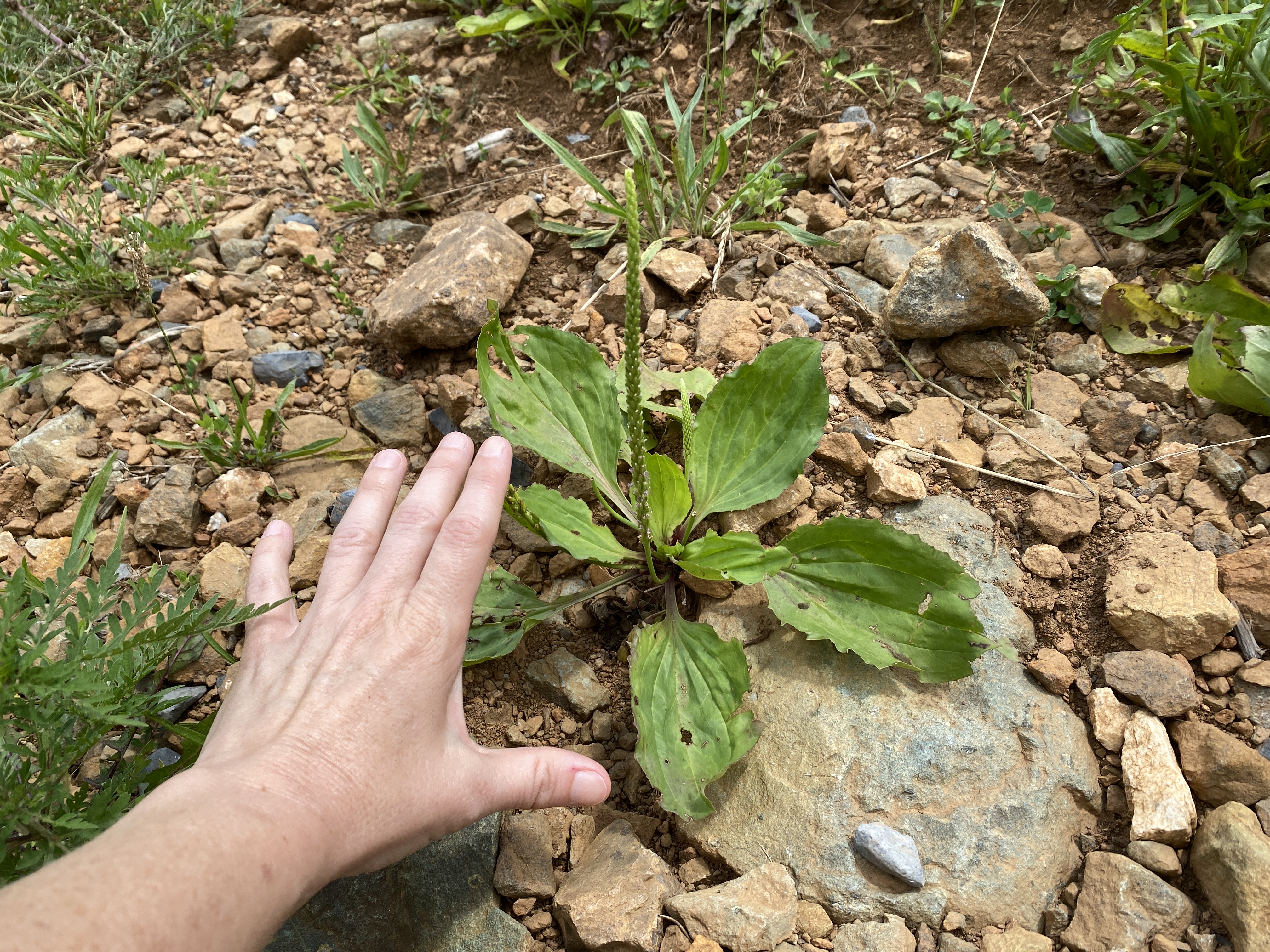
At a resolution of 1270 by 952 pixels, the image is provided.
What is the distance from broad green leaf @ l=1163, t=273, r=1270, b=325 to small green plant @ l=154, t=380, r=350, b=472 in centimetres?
300

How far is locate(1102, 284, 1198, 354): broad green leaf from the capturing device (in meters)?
2.62

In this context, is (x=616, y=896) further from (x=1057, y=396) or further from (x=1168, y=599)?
(x=1057, y=396)

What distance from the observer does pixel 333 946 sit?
1.91 metres

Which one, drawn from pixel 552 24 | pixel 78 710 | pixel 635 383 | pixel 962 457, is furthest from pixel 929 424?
pixel 552 24

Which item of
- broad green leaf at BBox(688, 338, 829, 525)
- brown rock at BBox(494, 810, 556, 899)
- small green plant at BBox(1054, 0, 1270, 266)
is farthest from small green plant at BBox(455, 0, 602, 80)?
brown rock at BBox(494, 810, 556, 899)

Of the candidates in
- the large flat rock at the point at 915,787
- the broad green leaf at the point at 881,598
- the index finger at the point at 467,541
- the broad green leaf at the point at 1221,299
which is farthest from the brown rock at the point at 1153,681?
the index finger at the point at 467,541

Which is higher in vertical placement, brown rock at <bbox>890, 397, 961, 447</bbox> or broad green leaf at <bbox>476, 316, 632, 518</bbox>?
broad green leaf at <bbox>476, 316, 632, 518</bbox>

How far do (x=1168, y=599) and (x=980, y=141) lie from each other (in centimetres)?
210

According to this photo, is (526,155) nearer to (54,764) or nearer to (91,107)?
(91,107)

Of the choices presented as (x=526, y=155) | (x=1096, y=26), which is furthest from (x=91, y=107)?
(x=1096, y=26)

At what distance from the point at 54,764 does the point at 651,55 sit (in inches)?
147

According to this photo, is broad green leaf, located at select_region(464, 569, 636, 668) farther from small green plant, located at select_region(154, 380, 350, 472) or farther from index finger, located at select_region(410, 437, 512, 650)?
small green plant, located at select_region(154, 380, 350, 472)

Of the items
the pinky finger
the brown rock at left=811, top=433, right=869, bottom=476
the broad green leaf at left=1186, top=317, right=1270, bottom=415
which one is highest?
A: the pinky finger

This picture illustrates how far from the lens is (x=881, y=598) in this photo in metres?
2.16
